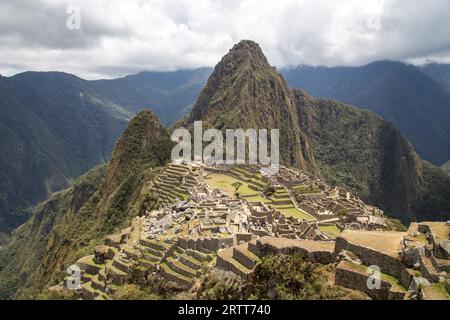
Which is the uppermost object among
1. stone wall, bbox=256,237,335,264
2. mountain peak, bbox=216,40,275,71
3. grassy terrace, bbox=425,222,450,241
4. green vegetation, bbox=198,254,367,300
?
mountain peak, bbox=216,40,275,71

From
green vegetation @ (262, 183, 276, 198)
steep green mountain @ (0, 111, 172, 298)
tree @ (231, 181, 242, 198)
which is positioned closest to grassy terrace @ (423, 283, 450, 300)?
steep green mountain @ (0, 111, 172, 298)

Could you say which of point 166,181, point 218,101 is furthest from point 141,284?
point 218,101

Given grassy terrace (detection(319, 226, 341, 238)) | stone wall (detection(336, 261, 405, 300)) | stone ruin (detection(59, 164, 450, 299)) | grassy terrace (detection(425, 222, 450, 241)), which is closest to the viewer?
stone wall (detection(336, 261, 405, 300))

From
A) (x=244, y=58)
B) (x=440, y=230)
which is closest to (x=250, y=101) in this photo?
(x=244, y=58)

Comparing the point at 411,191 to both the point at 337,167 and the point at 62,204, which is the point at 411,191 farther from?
the point at 62,204

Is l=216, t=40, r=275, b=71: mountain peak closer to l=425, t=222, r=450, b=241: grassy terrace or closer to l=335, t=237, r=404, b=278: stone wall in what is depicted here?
l=425, t=222, r=450, b=241: grassy terrace
